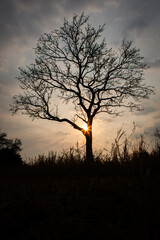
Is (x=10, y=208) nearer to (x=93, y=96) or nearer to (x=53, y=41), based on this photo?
(x=93, y=96)

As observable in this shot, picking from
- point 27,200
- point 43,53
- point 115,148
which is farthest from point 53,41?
point 27,200

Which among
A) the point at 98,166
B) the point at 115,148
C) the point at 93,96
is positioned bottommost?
the point at 98,166

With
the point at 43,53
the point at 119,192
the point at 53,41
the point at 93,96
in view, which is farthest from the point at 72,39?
the point at 119,192

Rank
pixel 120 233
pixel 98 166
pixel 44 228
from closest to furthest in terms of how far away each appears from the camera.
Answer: pixel 120 233
pixel 44 228
pixel 98 166

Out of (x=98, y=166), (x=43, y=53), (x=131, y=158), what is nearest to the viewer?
(x=131, y=158)

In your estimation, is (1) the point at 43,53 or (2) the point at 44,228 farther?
(1) the point at 43,53

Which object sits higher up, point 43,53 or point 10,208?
point 43,53

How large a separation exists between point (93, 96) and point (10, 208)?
50.2 feet

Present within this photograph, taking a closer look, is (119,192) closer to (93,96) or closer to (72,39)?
(93,96)

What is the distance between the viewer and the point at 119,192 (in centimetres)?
193

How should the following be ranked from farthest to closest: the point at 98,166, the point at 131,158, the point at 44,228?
the point at 98,166, the point at 131,158, the point at 44,228

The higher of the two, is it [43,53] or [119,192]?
[43,53]

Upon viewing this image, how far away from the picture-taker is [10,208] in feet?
5.68

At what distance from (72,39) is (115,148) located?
1351 cm
